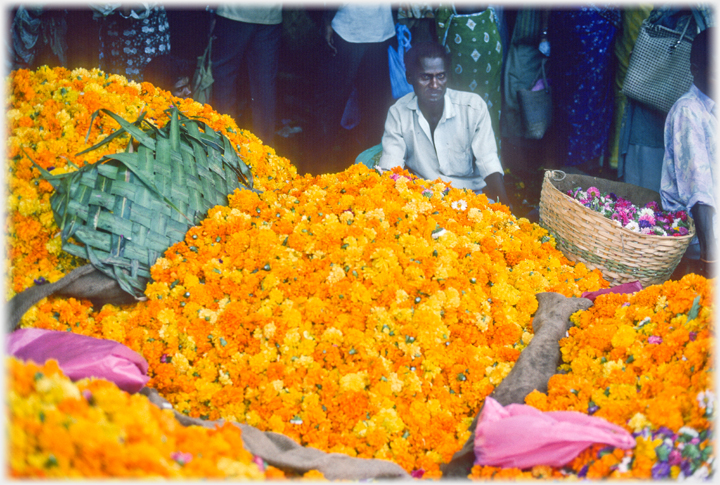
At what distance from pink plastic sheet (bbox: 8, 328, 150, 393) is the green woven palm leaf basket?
389 mm

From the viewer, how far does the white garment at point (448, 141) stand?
398cm

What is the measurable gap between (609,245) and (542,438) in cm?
178

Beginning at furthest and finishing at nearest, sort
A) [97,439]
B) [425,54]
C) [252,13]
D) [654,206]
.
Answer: [252,13]
[425,54]
[654,206]
[97,439]

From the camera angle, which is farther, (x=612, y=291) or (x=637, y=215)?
(x=637, y=215)

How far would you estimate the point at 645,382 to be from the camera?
6.22 ft

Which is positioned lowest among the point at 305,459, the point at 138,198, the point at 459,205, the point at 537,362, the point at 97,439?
the point at 305,459

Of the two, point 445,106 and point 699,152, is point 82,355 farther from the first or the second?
point 699,152

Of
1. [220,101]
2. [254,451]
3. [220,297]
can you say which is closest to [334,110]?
[220,101]

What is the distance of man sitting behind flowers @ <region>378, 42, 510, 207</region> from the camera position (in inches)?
154

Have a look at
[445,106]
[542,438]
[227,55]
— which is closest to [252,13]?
[227,55]

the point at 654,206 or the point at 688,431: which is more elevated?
the point at 654,206

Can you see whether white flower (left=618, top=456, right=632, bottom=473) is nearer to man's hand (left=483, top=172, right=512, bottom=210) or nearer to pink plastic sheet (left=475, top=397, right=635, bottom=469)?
pink plastic sheet (left=475, top=397, right=635, bottom=469)

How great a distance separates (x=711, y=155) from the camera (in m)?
3.21

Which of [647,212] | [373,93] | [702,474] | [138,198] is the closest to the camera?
[702,474]
